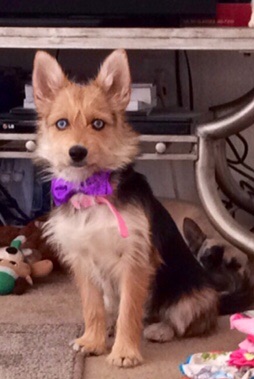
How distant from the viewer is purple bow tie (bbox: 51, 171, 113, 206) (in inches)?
66.4

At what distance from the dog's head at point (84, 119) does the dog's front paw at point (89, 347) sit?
1.23 feet

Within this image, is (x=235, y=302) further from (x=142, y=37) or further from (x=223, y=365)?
(x=142, y=37)

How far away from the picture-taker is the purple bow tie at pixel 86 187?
5.53ft

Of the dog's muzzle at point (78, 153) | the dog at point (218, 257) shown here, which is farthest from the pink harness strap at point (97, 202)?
the dog at point (218, 257)

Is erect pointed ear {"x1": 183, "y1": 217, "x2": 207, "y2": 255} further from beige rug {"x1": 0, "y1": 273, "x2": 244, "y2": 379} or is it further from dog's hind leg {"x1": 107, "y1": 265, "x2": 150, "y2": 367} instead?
dog's hind leg {"x1": 107, "y1": 265, "x2": 150, "y2": 367}

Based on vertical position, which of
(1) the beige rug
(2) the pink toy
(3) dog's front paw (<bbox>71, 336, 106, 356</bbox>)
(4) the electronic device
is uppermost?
(4) the electronic device

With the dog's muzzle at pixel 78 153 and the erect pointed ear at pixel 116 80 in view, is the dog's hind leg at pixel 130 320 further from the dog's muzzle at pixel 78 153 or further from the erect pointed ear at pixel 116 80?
the erect pointed ear at pixel 116 80

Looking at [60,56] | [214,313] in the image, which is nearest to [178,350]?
[214,313]

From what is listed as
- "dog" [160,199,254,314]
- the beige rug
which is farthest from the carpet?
"dog" [160,199,254,314]

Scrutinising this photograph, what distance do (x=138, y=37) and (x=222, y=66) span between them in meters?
0.73

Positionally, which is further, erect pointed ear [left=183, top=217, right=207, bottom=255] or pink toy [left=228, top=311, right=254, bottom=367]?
erect pointed ear [left=183, top=217, right=207, bottom=255]

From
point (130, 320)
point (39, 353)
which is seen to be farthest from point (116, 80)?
point (39, 353)

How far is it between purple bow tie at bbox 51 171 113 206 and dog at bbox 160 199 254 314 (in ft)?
1.55

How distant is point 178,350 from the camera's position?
173 cm
